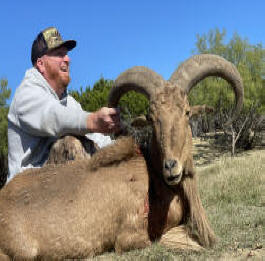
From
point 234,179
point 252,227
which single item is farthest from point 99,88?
point 252,227

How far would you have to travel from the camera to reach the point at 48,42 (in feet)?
17.1

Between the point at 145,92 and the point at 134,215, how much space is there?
142 cm

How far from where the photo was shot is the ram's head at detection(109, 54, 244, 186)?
13.4 feet

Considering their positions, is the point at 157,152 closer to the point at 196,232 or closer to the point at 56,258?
the point at 196,232

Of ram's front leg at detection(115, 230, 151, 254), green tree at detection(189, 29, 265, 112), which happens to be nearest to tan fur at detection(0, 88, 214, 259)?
ram's front leg at detection(115, 230, 151, 254)

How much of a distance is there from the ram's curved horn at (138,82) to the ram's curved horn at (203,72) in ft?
0.65

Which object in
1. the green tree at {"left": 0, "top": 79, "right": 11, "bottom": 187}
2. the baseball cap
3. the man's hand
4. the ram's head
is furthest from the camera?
the green tree at {"left": 0, "top": 79, "right": 11, "bottom": 187}

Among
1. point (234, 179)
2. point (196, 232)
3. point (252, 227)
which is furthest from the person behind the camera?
point (234, 179)

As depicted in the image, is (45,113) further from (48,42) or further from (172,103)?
(172,103)

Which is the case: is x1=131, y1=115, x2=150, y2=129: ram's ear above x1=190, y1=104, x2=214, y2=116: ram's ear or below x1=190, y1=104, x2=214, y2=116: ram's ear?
below

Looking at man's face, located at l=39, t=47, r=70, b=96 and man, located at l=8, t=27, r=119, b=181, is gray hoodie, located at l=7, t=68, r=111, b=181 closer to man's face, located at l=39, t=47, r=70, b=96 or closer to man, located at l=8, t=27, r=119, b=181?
man, located at l=8, t=27, r=119, b=181

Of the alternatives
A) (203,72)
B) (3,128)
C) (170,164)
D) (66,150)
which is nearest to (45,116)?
(66,150)

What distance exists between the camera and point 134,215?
13.8 ft

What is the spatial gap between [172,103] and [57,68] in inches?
68.5
